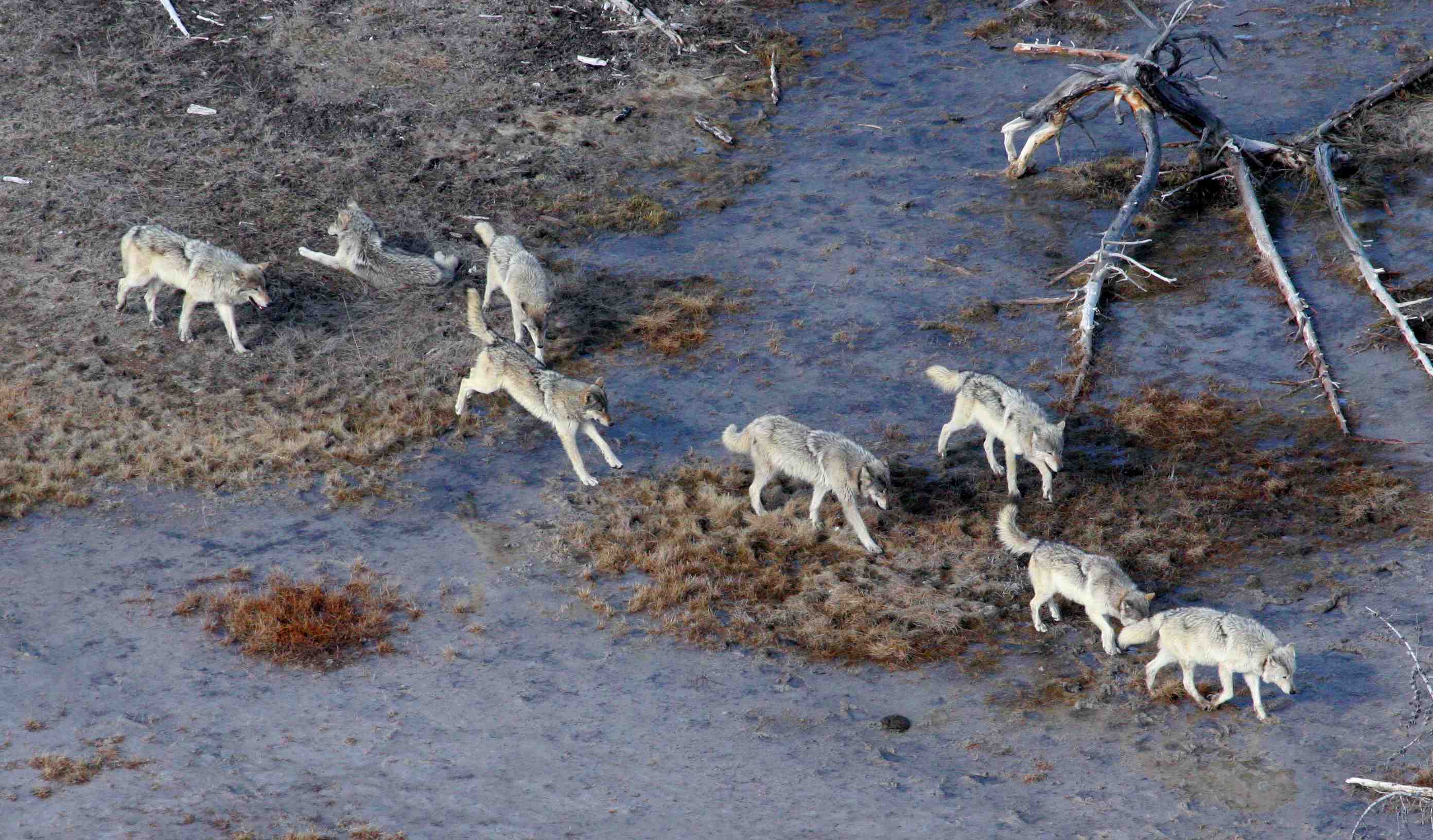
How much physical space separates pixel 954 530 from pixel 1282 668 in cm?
438

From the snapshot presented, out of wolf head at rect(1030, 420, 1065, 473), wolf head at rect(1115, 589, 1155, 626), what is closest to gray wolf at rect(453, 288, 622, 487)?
wolf head at rect(1030, 420, 1065, 473)

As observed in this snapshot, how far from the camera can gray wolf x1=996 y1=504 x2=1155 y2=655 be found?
1297cm

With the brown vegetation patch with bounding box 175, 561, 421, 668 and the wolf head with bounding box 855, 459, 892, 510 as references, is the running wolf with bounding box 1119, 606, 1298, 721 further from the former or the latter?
the brown vegetation patch with bounding box 175, 561, 421, 668

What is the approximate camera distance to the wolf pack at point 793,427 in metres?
12.4

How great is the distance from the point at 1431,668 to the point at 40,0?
30.8m

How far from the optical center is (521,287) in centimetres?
1908

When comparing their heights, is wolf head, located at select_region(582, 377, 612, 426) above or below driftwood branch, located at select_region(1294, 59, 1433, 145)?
below

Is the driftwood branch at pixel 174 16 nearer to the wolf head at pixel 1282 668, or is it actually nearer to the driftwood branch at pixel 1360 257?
the driftwood branch at pixel 1360 257

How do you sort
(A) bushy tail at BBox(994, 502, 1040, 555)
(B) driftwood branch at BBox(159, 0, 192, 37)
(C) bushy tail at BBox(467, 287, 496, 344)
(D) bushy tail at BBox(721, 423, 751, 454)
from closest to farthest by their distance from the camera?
(A) bushy tail at BBox(994, 502, 1040, 555) → (D) bushy tail at BBox(721, 423, 751, 454) → (C) bushy tail at BBox(467, 287, 496, 344) → (B) driftwood branch at BBox(159, 0, 192, 37)

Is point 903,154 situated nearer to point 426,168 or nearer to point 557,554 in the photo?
point 426,168

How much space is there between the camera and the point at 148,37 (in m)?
27.6

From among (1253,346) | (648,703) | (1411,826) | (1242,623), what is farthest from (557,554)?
(1253,346)

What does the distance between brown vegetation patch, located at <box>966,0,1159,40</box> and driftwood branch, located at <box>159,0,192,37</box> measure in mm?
17873

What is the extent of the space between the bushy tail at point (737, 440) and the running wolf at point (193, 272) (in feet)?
26.0
